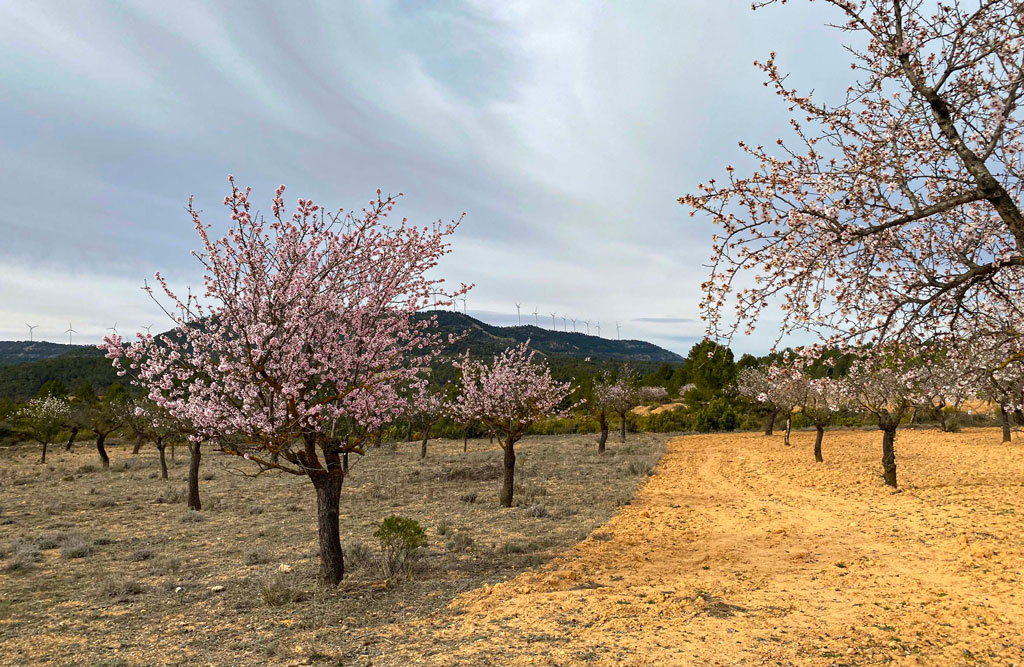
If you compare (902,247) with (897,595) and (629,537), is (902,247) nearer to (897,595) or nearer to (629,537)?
(897,595)

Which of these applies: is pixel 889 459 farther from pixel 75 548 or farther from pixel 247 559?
pixel 75 548

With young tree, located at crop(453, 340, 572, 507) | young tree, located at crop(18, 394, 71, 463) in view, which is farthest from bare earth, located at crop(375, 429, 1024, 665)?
young tree, located at crop(18, 394, 71, 463)

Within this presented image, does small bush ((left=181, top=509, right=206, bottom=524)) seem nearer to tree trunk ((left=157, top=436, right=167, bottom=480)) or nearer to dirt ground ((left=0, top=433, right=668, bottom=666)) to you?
dirt ground ((left=0, top=433, right=668, bottom=666))

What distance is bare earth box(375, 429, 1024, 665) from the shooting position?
791 cm

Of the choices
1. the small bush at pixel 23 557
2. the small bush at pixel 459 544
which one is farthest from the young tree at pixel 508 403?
the small bush at pixel 23 557

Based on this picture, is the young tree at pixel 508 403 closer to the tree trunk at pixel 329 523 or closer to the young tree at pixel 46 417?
the tree trunk at pixel 329 523

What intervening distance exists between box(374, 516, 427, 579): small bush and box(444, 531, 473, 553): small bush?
2009 millimetres

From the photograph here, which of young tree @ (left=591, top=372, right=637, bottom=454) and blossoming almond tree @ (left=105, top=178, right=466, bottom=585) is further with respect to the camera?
young tree @ (left=591, top=372, right=637, bottom=454)

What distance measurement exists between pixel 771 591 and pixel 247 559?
478 inches

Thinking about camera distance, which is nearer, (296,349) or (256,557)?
(296,349)

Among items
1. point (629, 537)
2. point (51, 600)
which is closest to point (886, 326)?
point (629, 537)

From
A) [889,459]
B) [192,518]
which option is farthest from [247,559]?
[889,459]

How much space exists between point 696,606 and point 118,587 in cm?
1169

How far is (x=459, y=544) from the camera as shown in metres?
14.3
